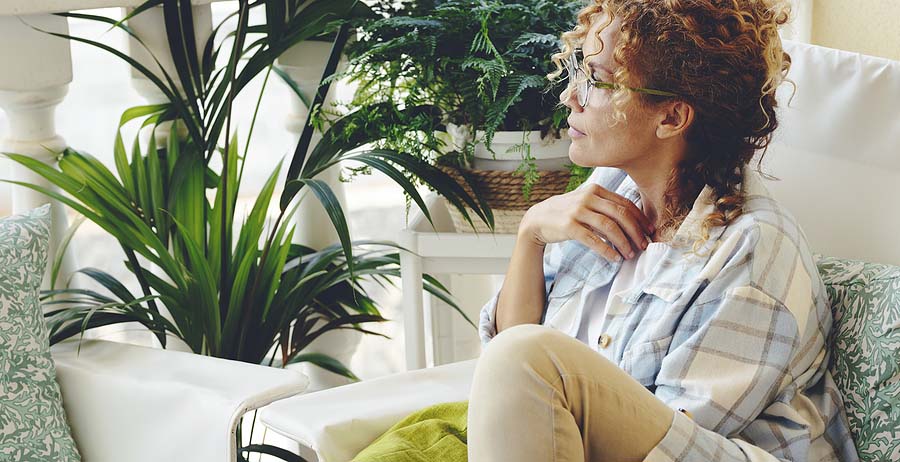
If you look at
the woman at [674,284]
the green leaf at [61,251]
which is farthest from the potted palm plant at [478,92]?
the green leaf at [61,251]

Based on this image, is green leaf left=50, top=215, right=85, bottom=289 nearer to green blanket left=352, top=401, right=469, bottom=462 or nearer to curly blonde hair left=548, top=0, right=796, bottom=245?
green blanket left=352, top=401, right=469, bottom=462

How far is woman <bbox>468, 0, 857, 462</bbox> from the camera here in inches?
45.3

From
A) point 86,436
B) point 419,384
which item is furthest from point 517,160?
point 86,436

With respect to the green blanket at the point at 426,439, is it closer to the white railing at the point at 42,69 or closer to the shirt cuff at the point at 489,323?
the shirt cuff at the point at 489,323

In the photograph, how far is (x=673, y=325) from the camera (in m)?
1.28

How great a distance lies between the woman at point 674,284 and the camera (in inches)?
45.3

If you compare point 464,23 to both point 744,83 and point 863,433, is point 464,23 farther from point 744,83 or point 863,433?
point 863,433

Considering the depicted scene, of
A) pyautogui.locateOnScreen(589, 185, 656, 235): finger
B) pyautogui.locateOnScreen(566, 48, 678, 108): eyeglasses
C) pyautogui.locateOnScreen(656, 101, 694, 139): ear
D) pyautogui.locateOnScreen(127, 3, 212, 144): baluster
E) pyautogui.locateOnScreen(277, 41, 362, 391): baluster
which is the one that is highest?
pyautogui.locateOnScreen(566, 48, 678, 108): eyeglasses

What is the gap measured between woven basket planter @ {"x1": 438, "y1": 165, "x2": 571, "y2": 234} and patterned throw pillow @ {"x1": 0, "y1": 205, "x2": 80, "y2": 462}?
0.69 meters

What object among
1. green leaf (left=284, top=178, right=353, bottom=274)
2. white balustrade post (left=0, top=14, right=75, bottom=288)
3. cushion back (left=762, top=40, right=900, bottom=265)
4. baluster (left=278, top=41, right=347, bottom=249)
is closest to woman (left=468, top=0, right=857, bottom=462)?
cushion back (left=762, top=40, right=900, bottom=265)

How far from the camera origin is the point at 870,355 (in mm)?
1284

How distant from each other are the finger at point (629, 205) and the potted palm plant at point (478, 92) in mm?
227

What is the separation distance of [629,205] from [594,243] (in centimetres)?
7

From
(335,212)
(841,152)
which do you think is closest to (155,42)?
(335,212)
